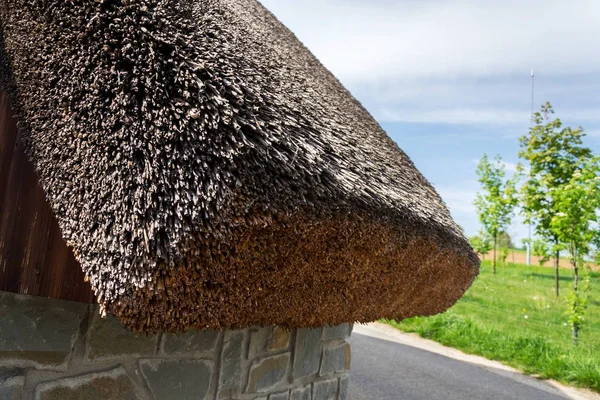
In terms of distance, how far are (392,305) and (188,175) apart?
5.66 ft

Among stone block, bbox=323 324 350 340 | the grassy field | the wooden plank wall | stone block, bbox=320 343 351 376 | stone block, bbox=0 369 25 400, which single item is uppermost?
the wooden plank wall

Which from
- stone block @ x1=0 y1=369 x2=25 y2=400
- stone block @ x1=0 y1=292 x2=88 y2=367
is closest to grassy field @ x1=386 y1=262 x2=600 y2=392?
stone block @ x1=0 y1=292 x2=88 y2=367

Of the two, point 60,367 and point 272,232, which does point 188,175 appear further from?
point 60,367

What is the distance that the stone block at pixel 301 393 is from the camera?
9.51 feet

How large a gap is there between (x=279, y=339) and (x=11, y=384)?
4.42ft

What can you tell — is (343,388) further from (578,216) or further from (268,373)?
(578,216)

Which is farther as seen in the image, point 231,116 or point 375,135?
point 375,135

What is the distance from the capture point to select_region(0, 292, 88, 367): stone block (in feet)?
6.23

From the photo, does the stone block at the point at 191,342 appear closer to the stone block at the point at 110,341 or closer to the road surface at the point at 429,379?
the stone block at the point at 110,341

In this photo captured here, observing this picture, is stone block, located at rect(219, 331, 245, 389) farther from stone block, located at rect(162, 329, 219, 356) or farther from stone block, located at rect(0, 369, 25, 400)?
stone block, located at rect(0, 369, 25, 400)

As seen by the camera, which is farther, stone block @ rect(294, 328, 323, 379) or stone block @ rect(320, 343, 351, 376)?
stone block @ rect(320, 343, 351, 376)

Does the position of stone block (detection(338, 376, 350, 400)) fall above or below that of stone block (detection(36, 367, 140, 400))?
below

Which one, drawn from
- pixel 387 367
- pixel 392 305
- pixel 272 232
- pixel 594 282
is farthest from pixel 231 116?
pixel 594 282

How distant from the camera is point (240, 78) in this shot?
171 cm
